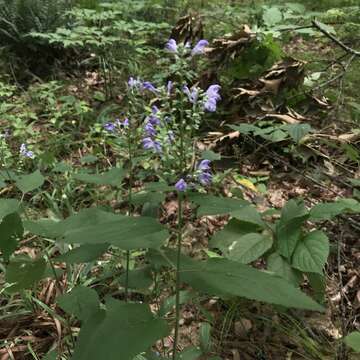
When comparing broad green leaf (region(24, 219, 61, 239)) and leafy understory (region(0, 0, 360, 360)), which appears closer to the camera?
leafy understory (region(0, 0, 360, 360))

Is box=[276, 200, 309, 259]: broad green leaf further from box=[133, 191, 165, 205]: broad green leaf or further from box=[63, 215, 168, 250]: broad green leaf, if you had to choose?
box=[63, 215, 168, 250]: broad green leaf

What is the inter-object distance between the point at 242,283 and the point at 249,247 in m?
0.98

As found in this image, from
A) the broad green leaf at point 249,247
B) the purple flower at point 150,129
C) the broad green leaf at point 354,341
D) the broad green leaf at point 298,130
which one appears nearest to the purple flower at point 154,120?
the purple flower at point 150,129

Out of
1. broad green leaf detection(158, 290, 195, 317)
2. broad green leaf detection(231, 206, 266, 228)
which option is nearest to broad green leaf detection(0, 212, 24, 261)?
broad green leaf detection(158, 290, 195, 317)

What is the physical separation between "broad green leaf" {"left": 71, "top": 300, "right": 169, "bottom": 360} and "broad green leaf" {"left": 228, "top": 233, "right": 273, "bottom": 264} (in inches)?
34.2

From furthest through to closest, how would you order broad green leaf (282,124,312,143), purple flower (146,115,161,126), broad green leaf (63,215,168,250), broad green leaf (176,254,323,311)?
1. broad green leaf (282,124,312,143)
2. purple flower (146,115,161,126)
3. broad green leaf (63,215,168,250)
4. broad green leaf (176,254,323,311)

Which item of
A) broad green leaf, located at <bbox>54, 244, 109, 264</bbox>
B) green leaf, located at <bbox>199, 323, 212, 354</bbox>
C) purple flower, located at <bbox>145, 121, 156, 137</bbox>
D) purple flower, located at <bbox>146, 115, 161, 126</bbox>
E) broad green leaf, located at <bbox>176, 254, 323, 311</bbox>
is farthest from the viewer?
green leaf, located at <bbox>199, 323, 212, 354</bbox>

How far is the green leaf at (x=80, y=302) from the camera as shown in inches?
55.4

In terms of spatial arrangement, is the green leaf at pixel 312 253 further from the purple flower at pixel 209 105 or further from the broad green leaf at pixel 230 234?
the purple flower at pixel 209 105

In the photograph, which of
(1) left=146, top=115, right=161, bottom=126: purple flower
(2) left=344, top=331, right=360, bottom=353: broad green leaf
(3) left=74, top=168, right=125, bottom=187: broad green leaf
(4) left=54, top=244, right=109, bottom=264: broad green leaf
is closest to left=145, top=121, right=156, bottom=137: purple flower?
(1) left=146, top=115, right=161, bottom=126: purple flower

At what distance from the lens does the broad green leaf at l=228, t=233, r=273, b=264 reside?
71.9 inches

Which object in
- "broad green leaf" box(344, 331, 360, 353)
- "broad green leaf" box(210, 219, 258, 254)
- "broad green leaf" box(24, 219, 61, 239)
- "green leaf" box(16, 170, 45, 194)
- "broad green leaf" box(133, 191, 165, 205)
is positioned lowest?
"broad green leaf" box(344, 331, 360, 353)

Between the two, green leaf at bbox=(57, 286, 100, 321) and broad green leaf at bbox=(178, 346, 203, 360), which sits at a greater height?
green leaf at bbox=(57, 286, 100, 321)

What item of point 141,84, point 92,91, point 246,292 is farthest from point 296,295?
point 92,91
